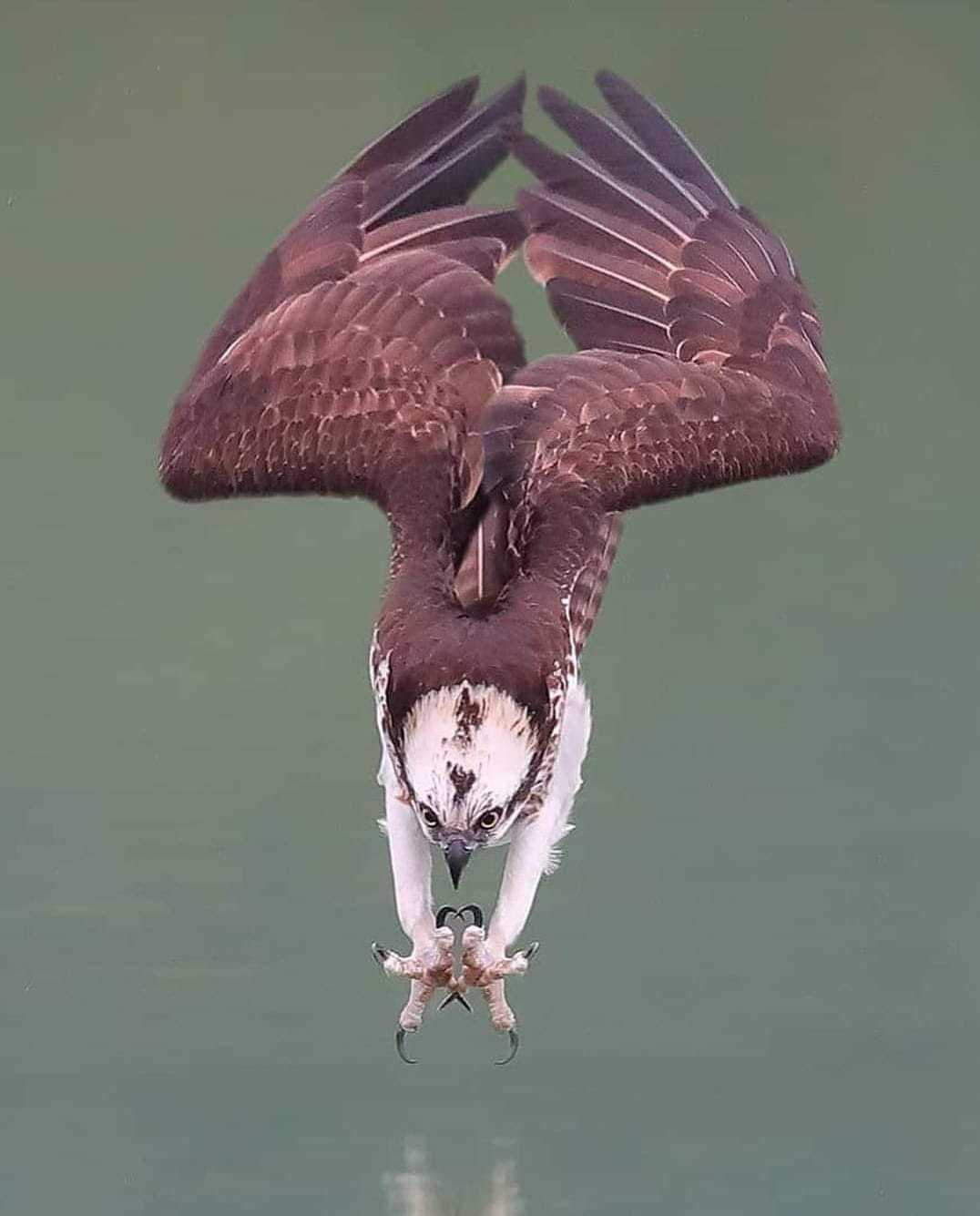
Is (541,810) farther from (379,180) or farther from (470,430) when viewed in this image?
(379,180)

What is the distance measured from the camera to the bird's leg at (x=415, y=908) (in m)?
5.45

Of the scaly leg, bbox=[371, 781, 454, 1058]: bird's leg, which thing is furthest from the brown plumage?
bbox=[371, 781, 454, 1058]: bird's leg

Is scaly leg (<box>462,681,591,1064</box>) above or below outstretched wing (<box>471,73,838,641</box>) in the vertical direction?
below

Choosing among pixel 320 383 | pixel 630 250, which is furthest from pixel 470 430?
pixel 630 250

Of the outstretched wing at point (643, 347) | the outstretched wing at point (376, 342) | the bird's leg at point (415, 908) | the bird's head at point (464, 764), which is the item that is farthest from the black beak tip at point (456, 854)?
the outstretched wing at point (376, 342)

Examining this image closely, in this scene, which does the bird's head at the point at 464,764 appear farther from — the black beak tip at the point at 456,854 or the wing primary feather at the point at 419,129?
the wing primary feather at the point at 419,129

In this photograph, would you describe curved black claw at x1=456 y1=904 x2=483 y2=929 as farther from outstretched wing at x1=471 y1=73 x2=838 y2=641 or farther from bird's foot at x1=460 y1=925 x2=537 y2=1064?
outstretched wing at x1=471 y1=73 x2=838 y2=641

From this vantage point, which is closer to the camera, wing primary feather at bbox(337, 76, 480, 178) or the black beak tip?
the black beak tip

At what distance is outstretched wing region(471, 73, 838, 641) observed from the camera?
18.9 feet

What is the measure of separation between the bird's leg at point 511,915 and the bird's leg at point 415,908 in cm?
5

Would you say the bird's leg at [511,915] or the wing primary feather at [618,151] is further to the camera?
the wing primary feather at [618,151]

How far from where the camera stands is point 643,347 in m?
6.25

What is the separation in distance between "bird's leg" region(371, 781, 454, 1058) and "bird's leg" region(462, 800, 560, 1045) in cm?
5

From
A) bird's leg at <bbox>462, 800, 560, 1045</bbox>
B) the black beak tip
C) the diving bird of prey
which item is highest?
the diving bird of prey
